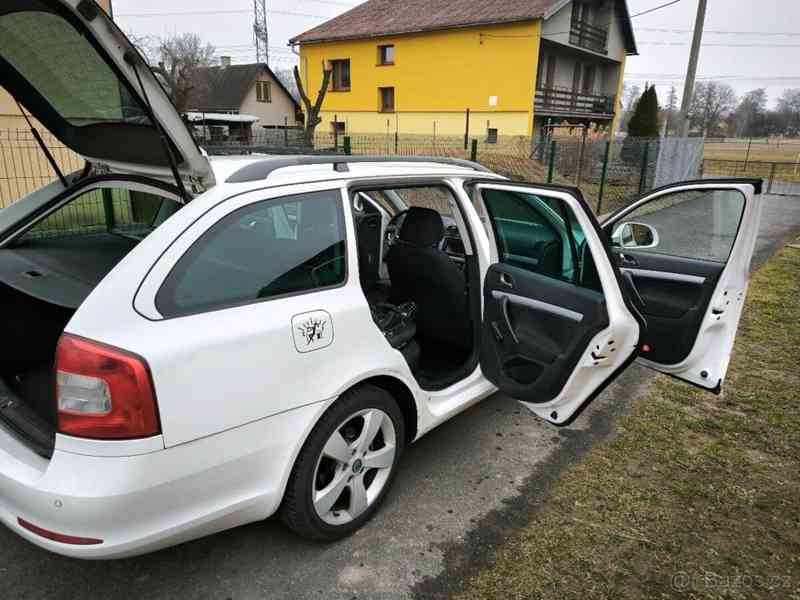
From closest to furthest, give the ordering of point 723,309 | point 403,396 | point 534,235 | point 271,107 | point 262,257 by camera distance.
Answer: point 262,257
point 403,396
point 723,309
point 534,235
point 271,107

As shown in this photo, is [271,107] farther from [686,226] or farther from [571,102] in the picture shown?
[686,226]

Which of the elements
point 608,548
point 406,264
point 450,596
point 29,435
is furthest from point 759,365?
point 29,435

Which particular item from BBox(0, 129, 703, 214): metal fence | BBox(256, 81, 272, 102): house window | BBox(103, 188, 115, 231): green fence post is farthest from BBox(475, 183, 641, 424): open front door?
BBox(256, 81, 272, 102): house window

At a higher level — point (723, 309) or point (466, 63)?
point (466, 63)

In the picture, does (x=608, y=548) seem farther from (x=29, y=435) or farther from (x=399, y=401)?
(x=29, y=435)

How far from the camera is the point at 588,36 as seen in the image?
28.5 metres

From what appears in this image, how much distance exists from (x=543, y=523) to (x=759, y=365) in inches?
113

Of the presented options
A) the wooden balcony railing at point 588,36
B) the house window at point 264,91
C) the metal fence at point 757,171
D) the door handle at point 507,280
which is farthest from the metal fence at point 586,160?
the house window at point 264,91

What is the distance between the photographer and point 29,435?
1.92m

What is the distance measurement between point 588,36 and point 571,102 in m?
3.60

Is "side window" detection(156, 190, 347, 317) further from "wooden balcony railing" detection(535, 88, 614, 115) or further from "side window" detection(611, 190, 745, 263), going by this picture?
"wooden balcony railing" detection(535, 88, 614, 115)

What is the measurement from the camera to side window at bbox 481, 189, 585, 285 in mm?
3098

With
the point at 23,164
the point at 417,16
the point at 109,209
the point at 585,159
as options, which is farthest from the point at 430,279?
the point at 417,16

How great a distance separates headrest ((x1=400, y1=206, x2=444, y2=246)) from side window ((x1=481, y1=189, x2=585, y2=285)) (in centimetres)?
29
